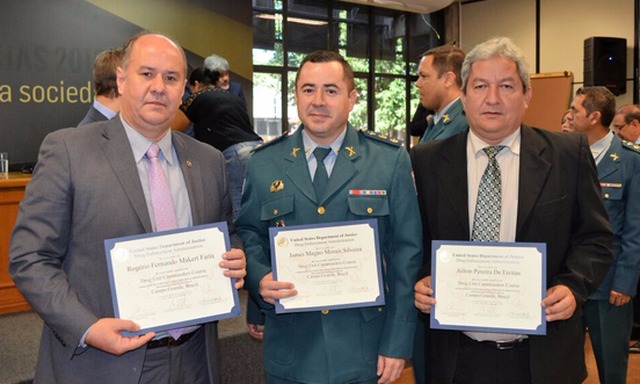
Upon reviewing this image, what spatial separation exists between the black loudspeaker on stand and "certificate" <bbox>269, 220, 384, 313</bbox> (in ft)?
27.7

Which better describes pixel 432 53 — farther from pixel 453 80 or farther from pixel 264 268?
pixel 264 268

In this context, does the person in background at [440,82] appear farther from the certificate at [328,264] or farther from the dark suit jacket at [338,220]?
the certificate at [328,264]

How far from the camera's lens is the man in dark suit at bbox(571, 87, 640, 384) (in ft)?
11.5

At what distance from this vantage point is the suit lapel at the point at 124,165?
1778 millimetres

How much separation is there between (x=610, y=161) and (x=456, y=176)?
6.58 ft

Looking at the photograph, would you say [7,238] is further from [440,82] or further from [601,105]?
[601,105]

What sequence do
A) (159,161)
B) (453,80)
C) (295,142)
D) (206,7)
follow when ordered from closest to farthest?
(159,161), (295,142), (453,80), (206,7)

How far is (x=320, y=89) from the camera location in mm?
2061

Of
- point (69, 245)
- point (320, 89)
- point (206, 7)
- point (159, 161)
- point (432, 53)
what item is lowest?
point (69, 245)

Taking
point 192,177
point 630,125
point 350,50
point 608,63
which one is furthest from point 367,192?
point 350,50

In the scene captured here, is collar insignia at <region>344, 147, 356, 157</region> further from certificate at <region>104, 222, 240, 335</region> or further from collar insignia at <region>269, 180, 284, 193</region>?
certificate at <region>104, 222, 240, 335</region>

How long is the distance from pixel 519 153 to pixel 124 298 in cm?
129

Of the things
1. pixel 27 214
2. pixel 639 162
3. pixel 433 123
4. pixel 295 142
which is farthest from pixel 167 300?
pixel 639 162

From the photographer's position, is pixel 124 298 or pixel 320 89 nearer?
pixel 124 298
